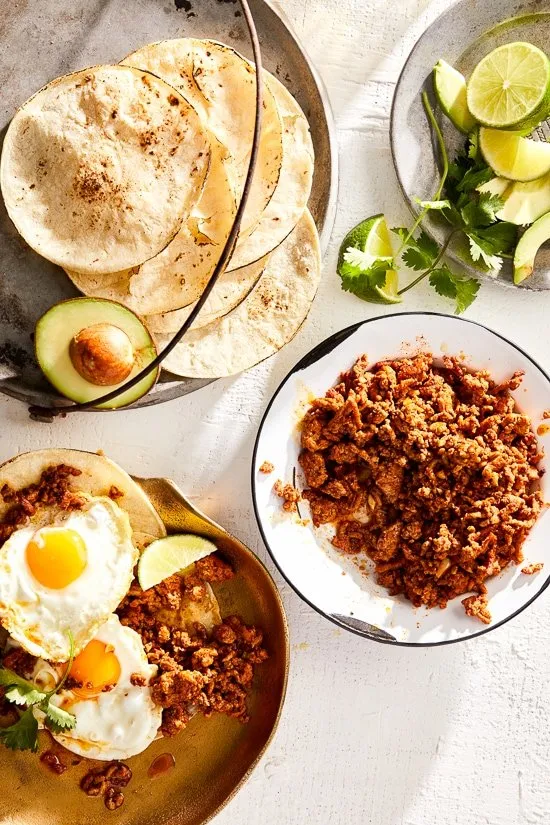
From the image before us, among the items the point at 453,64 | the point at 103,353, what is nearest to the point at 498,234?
the point at 453,64

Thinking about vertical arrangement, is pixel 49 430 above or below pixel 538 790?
above

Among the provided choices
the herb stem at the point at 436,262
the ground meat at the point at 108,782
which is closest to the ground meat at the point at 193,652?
the ground meat at the point at 108,782

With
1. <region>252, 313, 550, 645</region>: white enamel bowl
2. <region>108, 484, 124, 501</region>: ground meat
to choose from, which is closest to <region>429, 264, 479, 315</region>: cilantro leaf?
<region>252, 313, 550, 645</region>: white enamel bowl

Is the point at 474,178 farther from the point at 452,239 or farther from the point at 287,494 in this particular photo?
the point at 287,494

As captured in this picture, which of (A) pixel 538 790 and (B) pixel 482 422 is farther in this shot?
(A) pixel 538 790

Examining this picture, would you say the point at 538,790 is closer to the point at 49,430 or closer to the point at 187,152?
the point at 49,430

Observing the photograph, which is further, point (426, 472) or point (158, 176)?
point (426, 472)

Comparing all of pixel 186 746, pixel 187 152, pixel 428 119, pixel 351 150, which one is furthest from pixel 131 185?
pixel 186 746

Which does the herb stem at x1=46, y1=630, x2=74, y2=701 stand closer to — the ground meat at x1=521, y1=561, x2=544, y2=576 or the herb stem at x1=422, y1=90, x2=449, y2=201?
the ground meat at x1=521, y1=561, x2=544, y2=576
